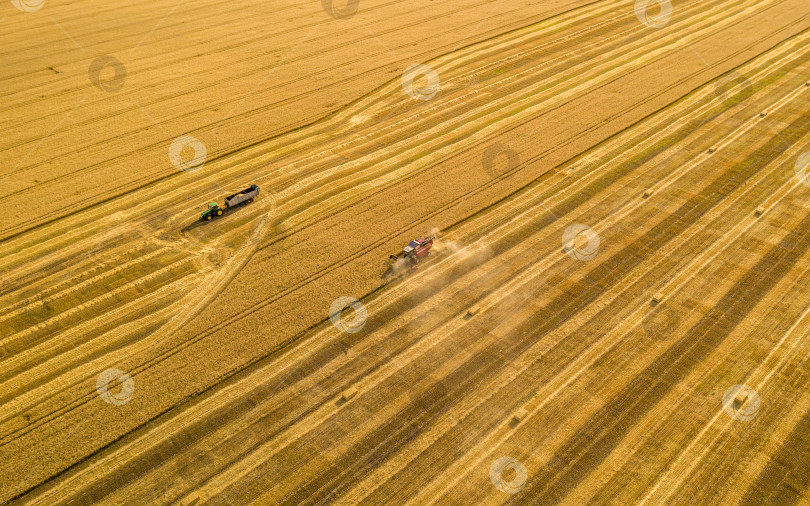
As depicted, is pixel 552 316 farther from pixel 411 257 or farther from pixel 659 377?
pixel 411 257

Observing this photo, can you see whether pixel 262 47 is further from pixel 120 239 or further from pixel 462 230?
pixel 462 230

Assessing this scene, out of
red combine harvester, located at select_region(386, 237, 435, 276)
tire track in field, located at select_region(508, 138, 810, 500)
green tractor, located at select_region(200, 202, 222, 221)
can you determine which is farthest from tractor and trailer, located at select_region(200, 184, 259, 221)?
tire track in field, located at select_region(508, 138, 810, 500)

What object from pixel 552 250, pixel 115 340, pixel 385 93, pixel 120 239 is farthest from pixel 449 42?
pixel 115 340

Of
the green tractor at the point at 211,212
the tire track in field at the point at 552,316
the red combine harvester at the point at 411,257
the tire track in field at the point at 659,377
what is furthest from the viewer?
the green tractor at the point at 211,212

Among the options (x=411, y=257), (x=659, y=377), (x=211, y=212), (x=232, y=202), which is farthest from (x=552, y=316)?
(x=211, y=212)

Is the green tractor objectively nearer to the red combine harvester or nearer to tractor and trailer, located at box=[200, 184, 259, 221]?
tractor and trailer, located at box=[200, 184, 259, 221]

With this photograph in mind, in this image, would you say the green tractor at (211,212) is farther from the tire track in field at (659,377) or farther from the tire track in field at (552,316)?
the tire track in field at (659,377)

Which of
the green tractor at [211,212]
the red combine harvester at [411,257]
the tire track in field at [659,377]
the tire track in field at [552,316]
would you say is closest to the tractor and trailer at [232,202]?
the green tractor at [211,212]

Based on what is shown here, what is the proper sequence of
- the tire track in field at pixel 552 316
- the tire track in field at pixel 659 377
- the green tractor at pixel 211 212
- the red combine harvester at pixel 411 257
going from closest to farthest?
the tire track in field at pixel 659 377 < the tire track in field at pixel 552 316 < the red combine harvester at pixel 411 257 < the green tractor at pixel 211 212

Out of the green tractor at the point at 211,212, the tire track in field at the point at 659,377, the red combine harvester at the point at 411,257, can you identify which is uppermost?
the green tractor at the point at 211,212
